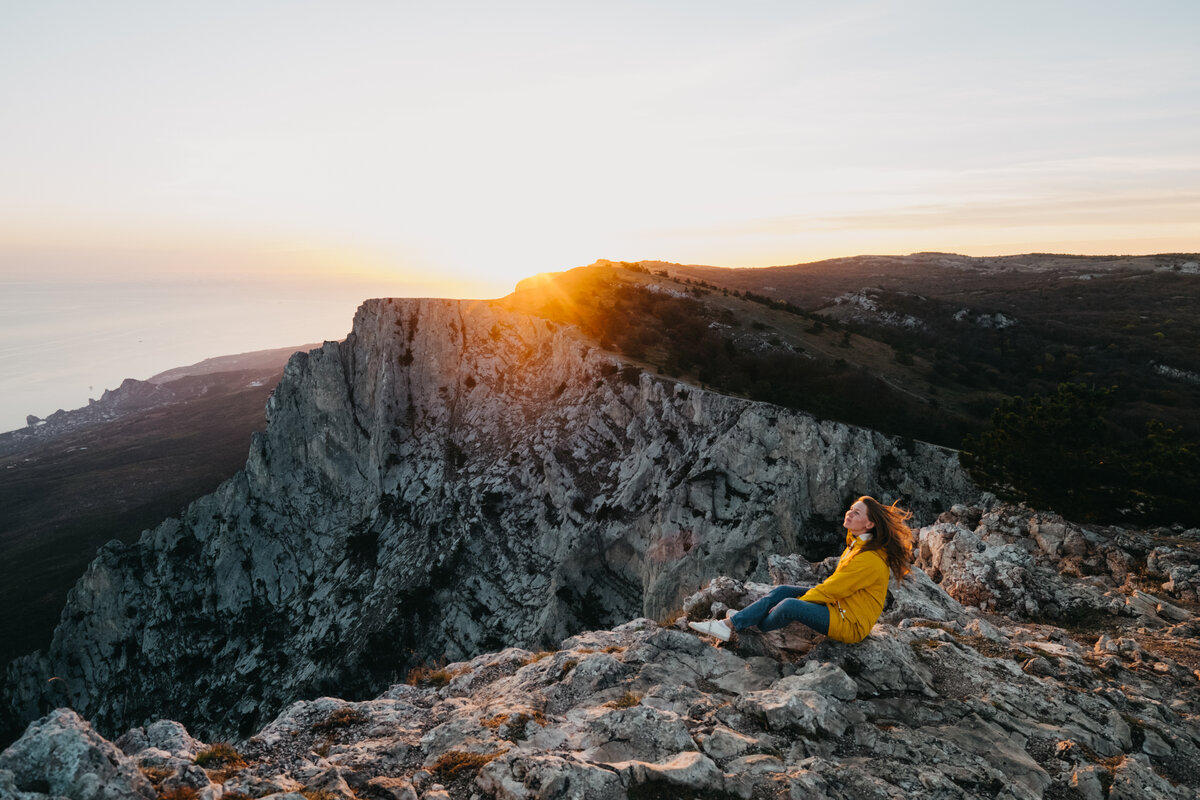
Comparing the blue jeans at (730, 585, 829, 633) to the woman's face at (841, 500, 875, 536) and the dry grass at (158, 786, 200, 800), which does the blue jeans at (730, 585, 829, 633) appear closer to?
the woman's face at (841, 500, 875, 536)

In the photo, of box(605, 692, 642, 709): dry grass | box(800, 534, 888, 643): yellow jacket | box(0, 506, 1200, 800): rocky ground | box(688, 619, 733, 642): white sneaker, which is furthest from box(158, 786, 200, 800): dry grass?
box(800, 534, 888, 643): yellow jacket

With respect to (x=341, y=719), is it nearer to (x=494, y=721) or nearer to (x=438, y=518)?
(x=494, y=721)

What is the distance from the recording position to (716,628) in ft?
30.1

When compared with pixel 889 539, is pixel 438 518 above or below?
below

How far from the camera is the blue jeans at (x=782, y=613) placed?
25.5ft

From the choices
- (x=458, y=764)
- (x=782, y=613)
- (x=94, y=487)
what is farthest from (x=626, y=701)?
(x=94, y=487)

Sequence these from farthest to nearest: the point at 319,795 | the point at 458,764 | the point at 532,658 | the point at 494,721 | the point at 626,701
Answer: the point at 532,658
the point at 626,701
the point at 494,721
the point at 458,764
the point at 319,795

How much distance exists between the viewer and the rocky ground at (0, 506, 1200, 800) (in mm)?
5809

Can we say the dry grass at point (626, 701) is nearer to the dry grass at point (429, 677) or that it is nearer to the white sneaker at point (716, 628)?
the white sneaker at point (716, 628)

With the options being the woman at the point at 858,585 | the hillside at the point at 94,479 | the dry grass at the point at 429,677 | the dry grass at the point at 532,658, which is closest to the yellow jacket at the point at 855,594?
the woman at the point at 858,585

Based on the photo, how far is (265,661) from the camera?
3656 centimetres

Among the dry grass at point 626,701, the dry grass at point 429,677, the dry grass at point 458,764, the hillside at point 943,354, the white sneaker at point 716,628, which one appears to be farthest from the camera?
the hillside at point 943,354

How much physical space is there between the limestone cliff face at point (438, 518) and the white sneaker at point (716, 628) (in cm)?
1655

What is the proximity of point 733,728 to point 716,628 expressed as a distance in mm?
2262
